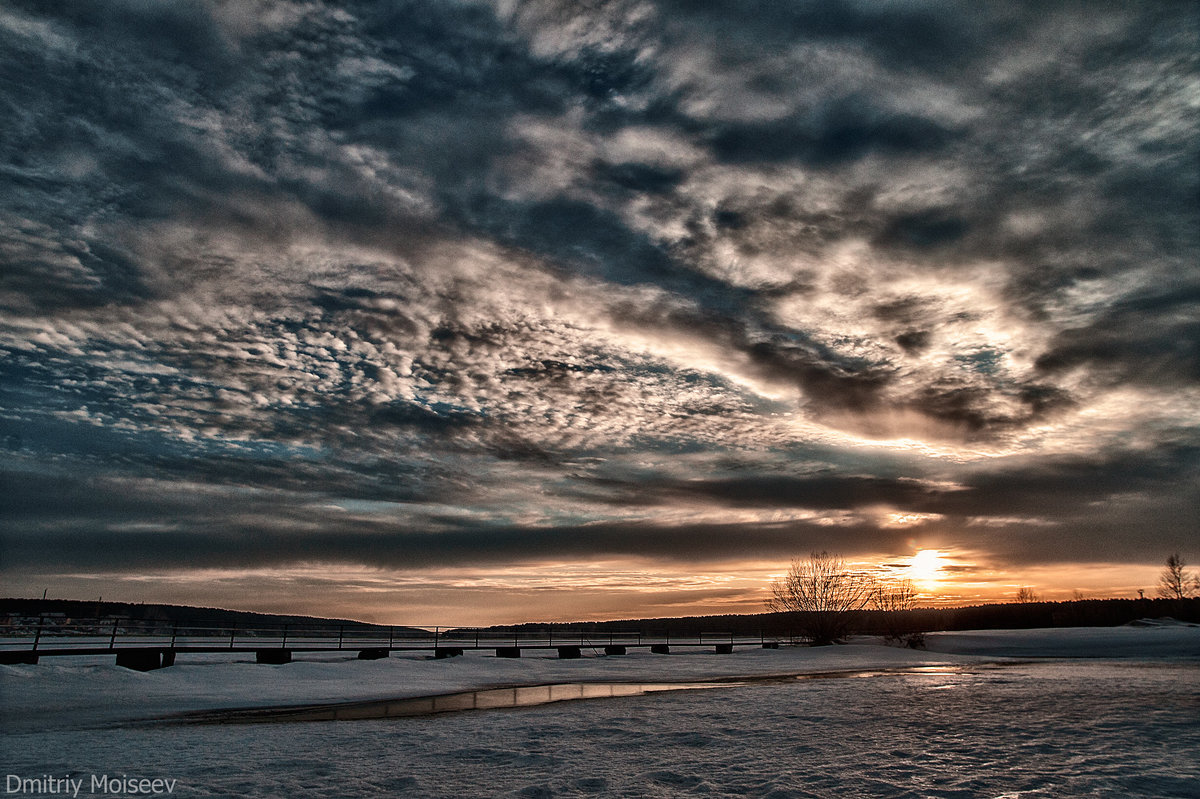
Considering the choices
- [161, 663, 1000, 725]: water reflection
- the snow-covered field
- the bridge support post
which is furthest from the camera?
the bridge support post

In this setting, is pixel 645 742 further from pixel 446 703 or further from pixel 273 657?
pixel 273 657

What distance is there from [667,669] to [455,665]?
10.2m

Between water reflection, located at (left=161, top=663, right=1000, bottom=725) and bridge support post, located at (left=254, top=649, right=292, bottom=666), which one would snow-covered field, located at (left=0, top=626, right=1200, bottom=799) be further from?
bridge support post, located at (left=254, top=649, right=292, bottom=666)

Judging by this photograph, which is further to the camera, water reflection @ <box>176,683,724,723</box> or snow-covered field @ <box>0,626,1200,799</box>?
water reflection @ <box>176,683,724,723</box>

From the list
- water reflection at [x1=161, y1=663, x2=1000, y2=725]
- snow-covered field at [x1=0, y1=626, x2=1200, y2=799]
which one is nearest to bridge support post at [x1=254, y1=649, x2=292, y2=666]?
snow-covered field at [x1=0, y1=626, x2=1200, y2=799]

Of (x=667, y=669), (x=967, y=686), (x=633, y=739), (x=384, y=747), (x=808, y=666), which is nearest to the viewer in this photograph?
(x=384, y=747)

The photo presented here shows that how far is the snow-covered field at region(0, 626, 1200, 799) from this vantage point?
28.2 ft

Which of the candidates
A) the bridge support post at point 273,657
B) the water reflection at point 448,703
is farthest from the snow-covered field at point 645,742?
the bridge support post at point 273,657

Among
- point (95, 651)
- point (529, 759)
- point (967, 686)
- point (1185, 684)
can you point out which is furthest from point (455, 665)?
point (1185, 684)

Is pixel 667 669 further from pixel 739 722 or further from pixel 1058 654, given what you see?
pixel 1058 654

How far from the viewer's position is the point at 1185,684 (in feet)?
71.8

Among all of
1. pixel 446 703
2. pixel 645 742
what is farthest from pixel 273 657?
pixel 645 742

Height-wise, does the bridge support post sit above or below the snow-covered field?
below

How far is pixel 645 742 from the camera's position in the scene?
11.7 meters
